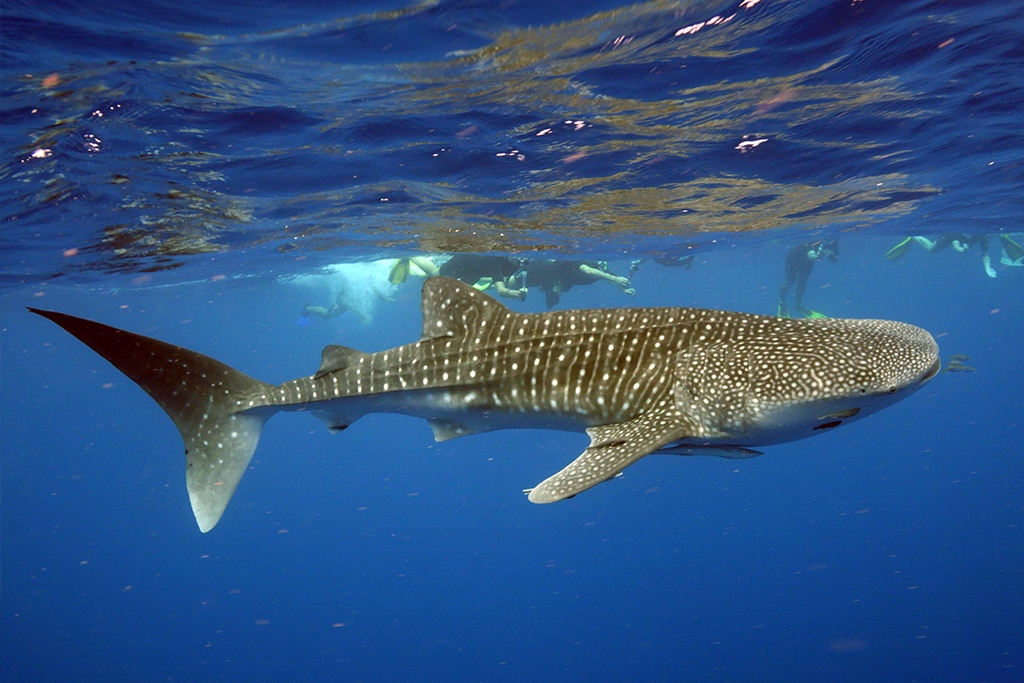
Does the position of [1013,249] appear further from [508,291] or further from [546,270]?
[508,291]

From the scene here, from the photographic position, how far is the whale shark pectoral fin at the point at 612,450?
3951 mm

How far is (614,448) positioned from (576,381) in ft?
3.18

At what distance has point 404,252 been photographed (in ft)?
77.6

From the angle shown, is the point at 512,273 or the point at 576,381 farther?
the point at 512,273

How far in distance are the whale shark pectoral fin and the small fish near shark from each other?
0.7 inches

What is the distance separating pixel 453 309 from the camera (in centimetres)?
592

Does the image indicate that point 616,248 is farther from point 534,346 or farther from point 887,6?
point 534,346

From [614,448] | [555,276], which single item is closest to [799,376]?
[614,448]

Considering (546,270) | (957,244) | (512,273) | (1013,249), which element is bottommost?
(1013,249)

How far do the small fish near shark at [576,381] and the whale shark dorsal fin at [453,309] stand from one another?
0.05ft

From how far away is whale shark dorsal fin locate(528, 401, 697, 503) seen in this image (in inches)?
156

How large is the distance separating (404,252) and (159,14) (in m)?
17.6

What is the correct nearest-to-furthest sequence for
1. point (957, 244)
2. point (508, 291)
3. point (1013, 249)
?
point (508, 291) → point (1013, 249) → point (957, 244)

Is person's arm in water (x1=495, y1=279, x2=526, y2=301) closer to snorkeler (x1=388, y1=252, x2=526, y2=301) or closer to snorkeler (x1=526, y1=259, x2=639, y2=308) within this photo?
snorkeler (x1=388, y1=252, x2=526, y2=301)
